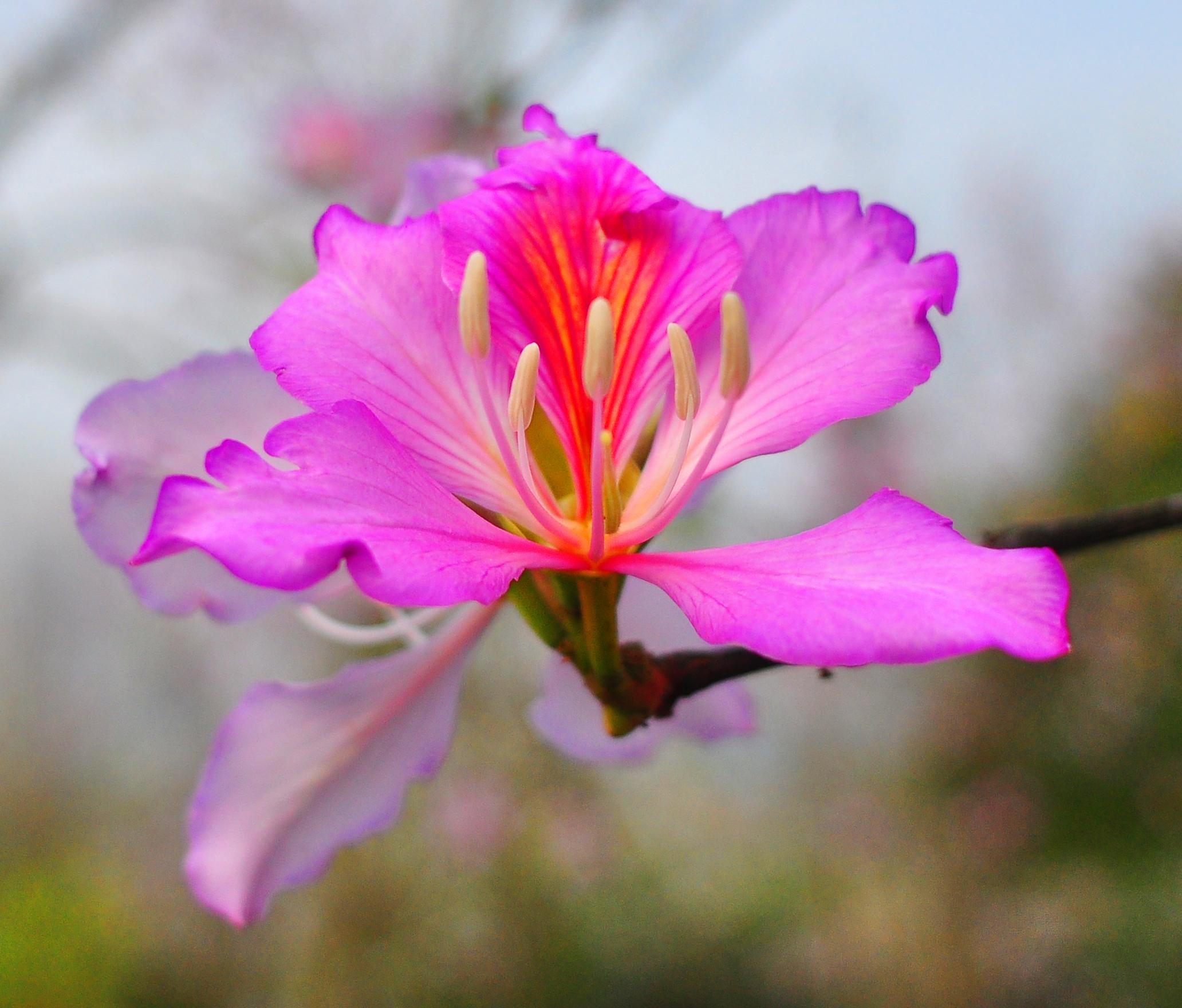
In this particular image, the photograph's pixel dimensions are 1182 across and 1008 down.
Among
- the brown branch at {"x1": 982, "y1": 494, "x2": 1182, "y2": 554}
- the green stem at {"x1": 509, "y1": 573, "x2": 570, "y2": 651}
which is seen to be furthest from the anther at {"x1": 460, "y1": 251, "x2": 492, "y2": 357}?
the brown branch at {"x1": 982, "y1": 494, "x2": 1182, "y2": 554}

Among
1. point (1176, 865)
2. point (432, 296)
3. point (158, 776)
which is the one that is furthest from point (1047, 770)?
point (158, 776)

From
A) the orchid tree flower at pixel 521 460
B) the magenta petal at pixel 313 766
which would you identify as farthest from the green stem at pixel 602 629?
the magenta petal at pixel 313 766

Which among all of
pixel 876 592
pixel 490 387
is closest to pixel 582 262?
pixel 490 387

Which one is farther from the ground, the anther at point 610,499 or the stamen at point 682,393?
the stamen at point 682,393

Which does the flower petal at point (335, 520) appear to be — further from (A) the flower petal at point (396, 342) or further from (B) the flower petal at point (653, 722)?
(B) the flower petal at point (653, 722)

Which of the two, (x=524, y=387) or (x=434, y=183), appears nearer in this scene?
(x=524, y=387)

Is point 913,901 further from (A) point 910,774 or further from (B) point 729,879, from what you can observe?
(B) point 729,879

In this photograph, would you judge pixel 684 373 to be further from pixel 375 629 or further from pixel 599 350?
pixel 375 629
